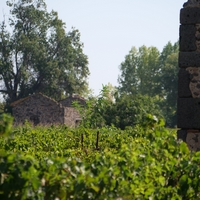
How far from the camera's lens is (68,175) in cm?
505

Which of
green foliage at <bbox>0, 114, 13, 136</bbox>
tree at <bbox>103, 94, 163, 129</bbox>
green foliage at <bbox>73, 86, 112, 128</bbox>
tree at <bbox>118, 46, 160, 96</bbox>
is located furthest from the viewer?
tree at <bbox>118, 46, 160, 96</bbox>

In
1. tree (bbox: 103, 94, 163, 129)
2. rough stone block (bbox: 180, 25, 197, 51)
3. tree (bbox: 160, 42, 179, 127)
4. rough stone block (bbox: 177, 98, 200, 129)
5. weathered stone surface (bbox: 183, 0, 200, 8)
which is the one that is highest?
tree (bbox: 160, 42, 179, 127)

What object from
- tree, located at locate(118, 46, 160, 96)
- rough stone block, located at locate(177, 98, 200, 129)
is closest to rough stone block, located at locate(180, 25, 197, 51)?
rough stone block, located at locate(177, 98, 200, 129)

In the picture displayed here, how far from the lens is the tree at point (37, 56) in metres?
53.3

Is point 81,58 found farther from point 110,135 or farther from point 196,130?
point 196,130

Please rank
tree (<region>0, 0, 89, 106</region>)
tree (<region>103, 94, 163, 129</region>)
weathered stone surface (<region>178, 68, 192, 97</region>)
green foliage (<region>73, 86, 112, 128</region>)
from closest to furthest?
weathered stone surface (<region>178, 68, 192, 97</region>)
green foliage (<region>73, 86, 112, 128</region>)
tree (<region>103, 94, 163, 129</region>)
tree (<region>0, 0, 89, 106</region>)

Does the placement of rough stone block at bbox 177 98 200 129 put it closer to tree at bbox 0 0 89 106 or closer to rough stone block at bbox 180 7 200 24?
rough stone block at bbox 180 7 200 24

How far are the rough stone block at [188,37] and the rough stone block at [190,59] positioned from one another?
8 centimetres

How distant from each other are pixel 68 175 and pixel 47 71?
A: 48909 mm

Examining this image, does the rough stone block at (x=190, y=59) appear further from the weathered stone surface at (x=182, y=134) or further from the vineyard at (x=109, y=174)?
the vineyard at (x=109, y=174)

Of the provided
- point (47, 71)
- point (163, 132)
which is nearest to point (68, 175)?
point (163, 132)

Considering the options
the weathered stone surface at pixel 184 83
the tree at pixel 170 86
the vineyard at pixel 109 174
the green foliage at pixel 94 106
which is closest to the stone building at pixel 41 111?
the tree at pixel 170 86

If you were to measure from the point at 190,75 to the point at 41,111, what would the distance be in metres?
33.5

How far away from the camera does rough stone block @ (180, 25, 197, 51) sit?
10234 mm
